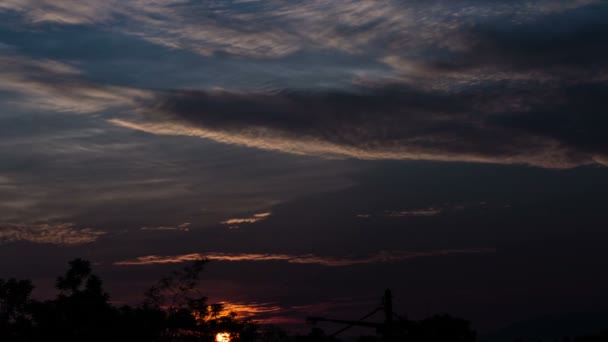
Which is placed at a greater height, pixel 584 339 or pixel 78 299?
pixel 78 299

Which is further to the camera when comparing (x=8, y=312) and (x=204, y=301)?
(x=204, y=301)

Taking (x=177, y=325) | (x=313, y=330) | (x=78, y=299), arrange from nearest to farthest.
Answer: (x=78, y=299) → (x=177, y=325) → (x=313, y=330)

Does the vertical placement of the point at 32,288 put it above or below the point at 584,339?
above

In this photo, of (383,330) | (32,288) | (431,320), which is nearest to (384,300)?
(383,330)

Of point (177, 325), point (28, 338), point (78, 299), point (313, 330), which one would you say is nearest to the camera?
point (28, 338)

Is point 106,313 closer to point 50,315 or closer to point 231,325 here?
point 50,315

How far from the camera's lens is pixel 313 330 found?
103 meters

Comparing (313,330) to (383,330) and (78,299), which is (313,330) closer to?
(78,299)

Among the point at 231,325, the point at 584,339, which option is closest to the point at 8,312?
the point at 231,325

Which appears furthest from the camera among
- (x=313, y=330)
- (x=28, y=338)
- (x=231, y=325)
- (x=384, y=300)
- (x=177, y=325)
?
(x=313, y=330)

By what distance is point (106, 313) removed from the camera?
53.6 meters

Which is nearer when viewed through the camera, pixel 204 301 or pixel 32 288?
pixel 32 288

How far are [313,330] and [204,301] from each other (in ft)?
151

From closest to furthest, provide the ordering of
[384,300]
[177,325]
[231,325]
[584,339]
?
[384,300] → [177,325] → [231,325] → [584,339]
